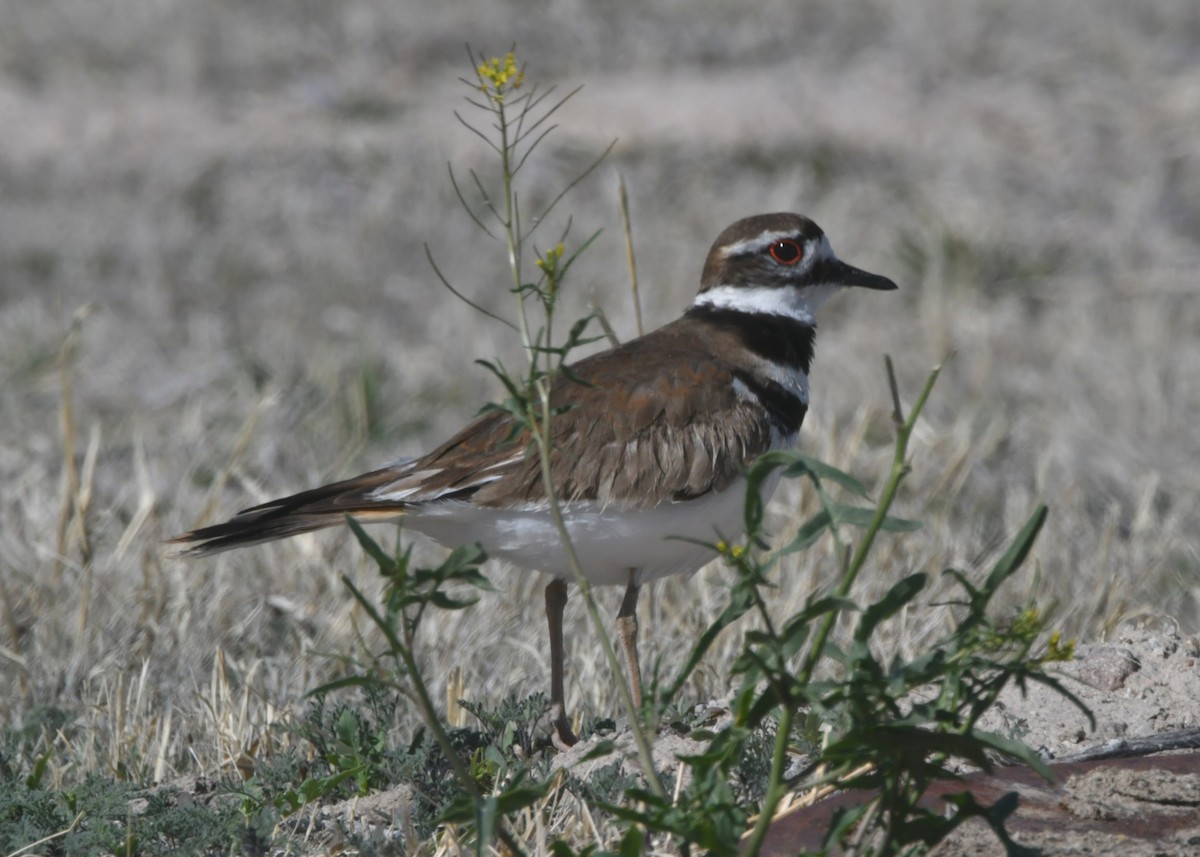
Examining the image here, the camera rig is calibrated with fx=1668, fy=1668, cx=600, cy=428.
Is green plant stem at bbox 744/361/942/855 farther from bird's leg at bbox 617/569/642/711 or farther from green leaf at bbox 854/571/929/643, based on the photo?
bird's leg at bbox 617/569/642/711

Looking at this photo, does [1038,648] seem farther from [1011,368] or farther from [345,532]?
[1011,368]

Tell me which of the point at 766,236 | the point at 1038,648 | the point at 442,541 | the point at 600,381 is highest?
the point at 766,236

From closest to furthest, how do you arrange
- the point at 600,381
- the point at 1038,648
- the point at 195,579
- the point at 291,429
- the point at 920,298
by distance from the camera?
the point at 600,381, the point at 1038,648, the point at 195,579, the point at 291,429, the point at 920,298

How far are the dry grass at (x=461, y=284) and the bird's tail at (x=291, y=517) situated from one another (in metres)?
0.35

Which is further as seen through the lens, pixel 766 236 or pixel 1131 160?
pixel 1131 160

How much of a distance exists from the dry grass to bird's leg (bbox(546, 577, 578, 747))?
286 millimetres

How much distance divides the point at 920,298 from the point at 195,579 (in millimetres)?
4393

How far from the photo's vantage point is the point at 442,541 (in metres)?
4.14

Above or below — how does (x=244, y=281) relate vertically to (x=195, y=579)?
above

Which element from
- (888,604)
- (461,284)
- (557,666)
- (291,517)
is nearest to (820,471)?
(888,604)

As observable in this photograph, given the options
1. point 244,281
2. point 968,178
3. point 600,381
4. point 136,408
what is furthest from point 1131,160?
point 600,381

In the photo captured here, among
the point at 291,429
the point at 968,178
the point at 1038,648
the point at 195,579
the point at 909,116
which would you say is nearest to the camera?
the point at 1038,648

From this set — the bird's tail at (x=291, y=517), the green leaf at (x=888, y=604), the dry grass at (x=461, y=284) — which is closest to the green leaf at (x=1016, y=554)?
the green leaf at (x=888, y=604)

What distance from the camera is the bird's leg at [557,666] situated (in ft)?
12.8
